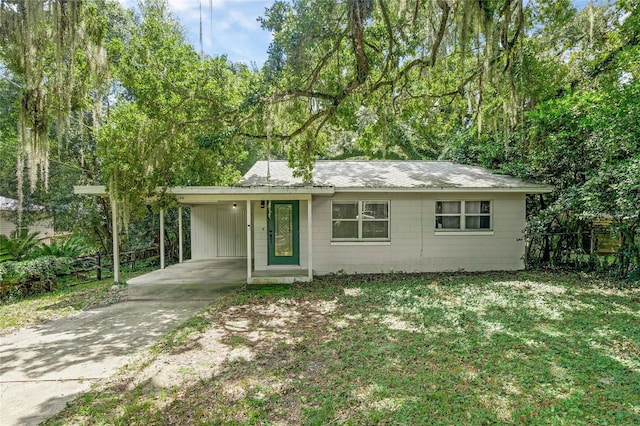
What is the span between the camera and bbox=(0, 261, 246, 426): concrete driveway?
3336 millimetres

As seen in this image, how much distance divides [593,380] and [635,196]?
5434 millimetres

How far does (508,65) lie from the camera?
246 inches

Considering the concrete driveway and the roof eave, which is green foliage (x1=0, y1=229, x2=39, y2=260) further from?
the roof eave

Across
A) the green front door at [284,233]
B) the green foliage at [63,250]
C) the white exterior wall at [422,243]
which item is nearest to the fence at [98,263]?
the green foliage at [63,250]

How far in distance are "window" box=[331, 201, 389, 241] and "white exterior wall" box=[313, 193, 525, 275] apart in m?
0.17

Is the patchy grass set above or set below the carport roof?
below

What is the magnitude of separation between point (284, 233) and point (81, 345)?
17.5 feet

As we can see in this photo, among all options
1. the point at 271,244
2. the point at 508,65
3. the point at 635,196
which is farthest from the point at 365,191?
the point at 635,196

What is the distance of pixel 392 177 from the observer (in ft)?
32.6

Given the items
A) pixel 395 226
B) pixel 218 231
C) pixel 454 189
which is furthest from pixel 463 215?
pixel 218 231

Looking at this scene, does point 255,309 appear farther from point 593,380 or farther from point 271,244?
point 593,380

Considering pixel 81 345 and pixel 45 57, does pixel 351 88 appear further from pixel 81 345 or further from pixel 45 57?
pixel 81 345

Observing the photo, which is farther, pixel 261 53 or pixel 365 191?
pixel 365 191

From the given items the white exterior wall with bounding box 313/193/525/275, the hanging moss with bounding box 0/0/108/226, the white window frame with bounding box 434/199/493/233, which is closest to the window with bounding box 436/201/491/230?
the white window frame with bounding box 434/199/493/233
